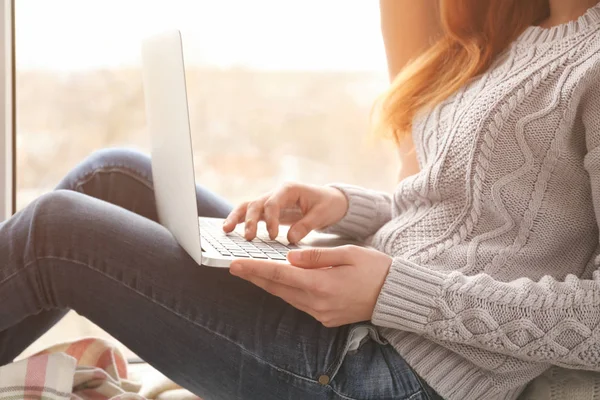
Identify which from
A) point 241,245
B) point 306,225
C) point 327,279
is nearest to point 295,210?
point 306,225

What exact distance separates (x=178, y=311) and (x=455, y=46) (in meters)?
0.62

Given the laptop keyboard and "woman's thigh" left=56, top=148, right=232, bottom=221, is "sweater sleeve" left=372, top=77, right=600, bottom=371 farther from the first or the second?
"woman's thigh" left=56, top=148, right=232, bottom=221

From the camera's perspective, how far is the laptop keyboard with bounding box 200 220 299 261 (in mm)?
854

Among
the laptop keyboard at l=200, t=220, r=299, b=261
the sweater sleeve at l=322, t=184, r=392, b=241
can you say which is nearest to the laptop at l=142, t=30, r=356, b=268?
the laptop keyboard at l=200, t=220, r=299, b=261

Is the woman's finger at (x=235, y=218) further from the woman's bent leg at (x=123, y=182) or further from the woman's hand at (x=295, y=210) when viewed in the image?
the woman's bent leg at (x=123, y=182)

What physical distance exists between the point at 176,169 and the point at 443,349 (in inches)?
15.1

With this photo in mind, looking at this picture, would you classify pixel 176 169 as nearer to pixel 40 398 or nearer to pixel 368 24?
pixel 40 398

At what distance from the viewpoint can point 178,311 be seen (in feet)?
2.94

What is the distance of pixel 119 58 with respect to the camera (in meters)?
2.03

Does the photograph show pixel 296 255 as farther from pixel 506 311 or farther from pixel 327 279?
pixel 506 311

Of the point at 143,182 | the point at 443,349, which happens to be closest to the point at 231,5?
the point at 143,182

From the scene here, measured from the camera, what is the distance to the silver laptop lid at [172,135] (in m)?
0.78

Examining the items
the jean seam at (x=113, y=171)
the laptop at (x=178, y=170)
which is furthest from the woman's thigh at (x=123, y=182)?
the laptop at (x=178, y=170)

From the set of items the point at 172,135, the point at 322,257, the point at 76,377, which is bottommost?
the point at 76,377
